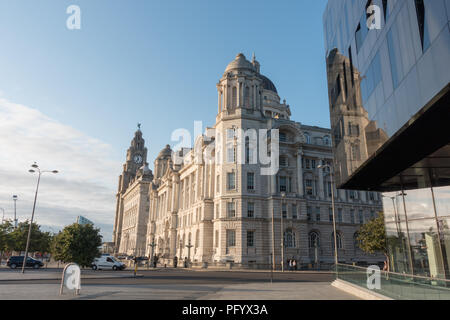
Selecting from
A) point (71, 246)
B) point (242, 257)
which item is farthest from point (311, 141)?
point (71, 246)

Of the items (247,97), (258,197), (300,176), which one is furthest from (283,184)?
(247,97)

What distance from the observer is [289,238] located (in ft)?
171

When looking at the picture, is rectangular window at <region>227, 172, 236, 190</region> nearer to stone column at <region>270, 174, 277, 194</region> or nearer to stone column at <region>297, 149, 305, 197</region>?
stone column at <region>270, 174, 277, 194</region>

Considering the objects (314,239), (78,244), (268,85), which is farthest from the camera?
(268,85)

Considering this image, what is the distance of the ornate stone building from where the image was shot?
50.1m

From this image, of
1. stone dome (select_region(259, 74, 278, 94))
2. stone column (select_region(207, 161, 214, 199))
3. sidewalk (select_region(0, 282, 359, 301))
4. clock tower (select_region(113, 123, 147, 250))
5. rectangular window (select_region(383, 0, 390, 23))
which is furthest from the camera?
clock tower (select_region(113, 123, 147, 250))

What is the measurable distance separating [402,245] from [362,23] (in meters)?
14.2

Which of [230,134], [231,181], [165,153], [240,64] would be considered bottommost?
[231,181]

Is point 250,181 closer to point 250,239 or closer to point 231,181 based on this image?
point 231,181

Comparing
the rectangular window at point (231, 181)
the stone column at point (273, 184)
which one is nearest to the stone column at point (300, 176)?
the stone column at point (273, 184)

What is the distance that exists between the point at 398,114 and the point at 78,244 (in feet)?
83.8

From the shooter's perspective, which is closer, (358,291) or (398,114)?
(398,114)

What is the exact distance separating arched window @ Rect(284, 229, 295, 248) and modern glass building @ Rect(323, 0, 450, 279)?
2916 centimetres

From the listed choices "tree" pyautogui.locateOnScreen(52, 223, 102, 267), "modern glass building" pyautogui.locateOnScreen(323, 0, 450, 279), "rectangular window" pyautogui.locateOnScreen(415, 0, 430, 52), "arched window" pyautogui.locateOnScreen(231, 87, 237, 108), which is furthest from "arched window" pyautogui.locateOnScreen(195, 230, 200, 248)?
"rectangular window" pyautogui.locateOnScreen(415, 0, 430, 52)
